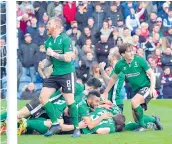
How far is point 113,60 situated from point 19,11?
8564mm

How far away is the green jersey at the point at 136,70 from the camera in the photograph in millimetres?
11984

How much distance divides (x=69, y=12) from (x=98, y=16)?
36.0 inches

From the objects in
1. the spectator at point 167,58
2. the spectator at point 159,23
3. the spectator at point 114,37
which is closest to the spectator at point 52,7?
the spectator at point 114,37

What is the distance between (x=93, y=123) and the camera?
38.0ft

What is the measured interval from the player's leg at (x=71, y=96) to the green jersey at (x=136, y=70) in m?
1.08

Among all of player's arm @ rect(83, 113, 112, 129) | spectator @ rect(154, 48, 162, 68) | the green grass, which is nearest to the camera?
the green grass

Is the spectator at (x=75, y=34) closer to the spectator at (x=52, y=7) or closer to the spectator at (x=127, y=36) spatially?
the spectator at (x=52, y=7)

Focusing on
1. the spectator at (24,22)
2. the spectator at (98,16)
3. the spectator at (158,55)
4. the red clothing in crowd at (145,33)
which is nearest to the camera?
the spectator at (158,55)

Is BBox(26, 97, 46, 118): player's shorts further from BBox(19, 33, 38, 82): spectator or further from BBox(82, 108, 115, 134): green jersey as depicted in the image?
BBox(19, 33, 38, 82): spectator

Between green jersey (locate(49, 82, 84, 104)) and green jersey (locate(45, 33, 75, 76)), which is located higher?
green jersey (locate(45, 33, 75, 76))

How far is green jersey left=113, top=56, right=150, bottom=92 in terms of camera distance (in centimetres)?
1198

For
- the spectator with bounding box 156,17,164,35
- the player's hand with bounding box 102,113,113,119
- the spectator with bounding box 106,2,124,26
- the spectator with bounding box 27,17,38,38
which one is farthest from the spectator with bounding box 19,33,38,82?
the player's hand with bounding box 102,113,113,119

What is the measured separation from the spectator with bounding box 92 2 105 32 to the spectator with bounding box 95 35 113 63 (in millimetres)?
881

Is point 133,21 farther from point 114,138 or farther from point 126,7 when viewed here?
point 114,138
